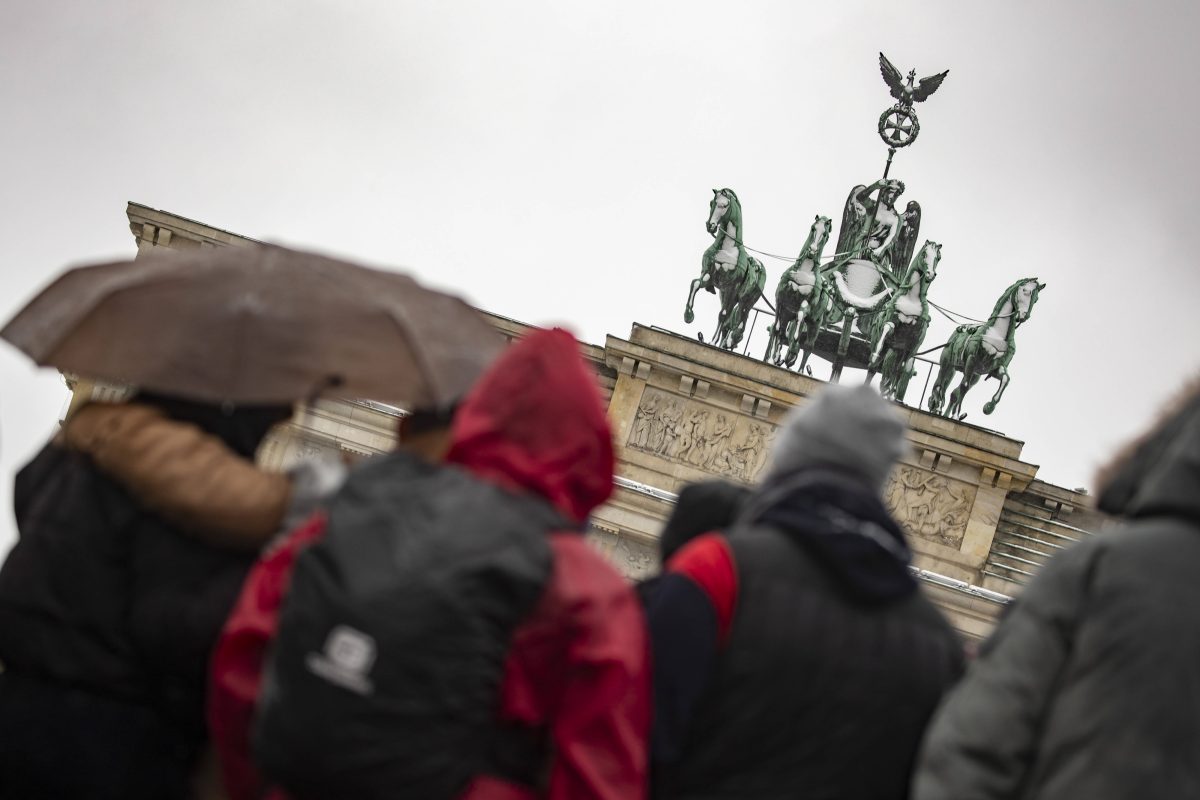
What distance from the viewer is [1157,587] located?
2.56m

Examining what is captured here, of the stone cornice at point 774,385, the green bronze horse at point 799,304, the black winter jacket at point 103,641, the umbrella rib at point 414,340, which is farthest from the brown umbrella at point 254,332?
the green bronze horse at point 799,304

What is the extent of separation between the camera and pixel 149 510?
10.4 feet

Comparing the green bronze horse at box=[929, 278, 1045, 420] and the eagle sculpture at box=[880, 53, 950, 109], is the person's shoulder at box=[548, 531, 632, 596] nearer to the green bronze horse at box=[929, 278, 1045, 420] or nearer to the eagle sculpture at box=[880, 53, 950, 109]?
the green bronze horse at box=[929, 278, 1045, 420]

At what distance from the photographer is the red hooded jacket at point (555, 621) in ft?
8.95

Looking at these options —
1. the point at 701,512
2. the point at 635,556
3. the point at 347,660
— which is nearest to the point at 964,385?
the point at 635,556

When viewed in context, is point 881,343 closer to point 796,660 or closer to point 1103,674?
point 796,660

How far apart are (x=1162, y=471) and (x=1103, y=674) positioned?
41 centimetres

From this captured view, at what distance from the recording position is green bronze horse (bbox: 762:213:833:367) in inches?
923

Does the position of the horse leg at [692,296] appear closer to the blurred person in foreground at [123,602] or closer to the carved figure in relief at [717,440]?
the carved figure in relief at [717,440]

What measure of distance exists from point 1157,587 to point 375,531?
131cm

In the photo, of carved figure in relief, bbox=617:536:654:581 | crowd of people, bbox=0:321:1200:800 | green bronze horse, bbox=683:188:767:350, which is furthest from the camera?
green bronze horse, bbox=683:188:767:350

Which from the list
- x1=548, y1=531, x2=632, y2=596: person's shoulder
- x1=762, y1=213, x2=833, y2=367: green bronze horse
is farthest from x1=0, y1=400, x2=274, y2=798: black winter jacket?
x1=762, y1=213, x2=833, y2=367: green bronze horse

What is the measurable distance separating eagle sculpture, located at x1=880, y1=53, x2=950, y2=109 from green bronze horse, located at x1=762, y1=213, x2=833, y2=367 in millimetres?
4712

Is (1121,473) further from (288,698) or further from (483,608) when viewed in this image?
(288,698)
